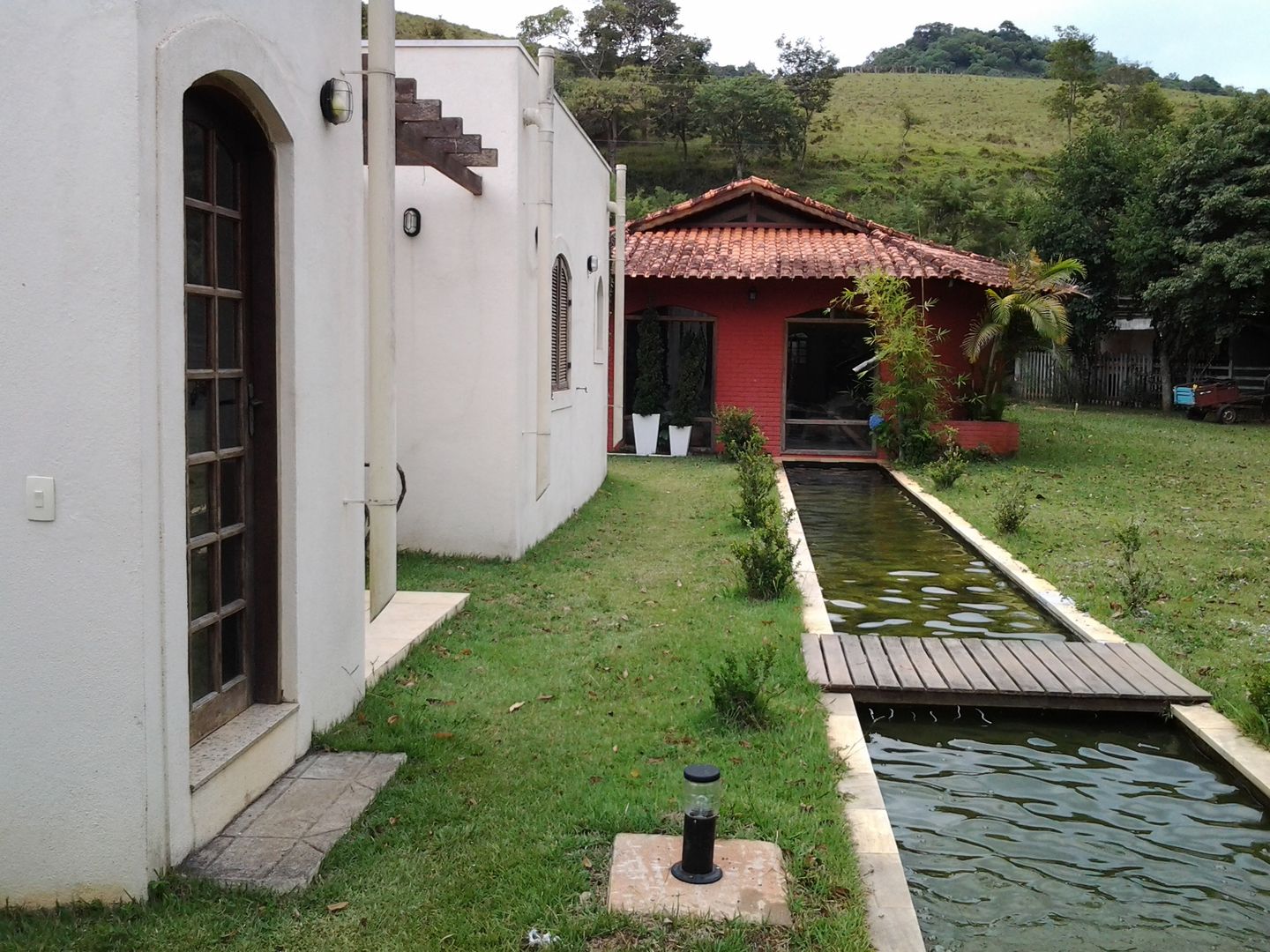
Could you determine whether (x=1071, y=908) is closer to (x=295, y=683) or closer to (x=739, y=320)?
(x=295, y=683)

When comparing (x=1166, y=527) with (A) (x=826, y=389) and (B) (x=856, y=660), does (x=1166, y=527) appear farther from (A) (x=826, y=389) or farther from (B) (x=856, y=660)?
(A) (x=826, y=389)

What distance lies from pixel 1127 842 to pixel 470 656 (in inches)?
139

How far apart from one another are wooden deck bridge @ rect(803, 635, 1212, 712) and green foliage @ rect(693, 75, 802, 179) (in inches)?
1846

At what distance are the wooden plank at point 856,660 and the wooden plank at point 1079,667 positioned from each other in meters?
1.17

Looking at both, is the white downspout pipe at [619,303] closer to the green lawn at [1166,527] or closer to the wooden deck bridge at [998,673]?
the green lawn at [1166,527]

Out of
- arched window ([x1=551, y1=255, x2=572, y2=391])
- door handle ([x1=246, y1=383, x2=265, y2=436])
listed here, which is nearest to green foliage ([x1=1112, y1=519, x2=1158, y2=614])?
arched window ([x1=551, y1=255, x2=572, y2=391])

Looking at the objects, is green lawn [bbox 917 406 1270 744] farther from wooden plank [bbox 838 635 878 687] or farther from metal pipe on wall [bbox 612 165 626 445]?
metal pipe on wall [bbox 612 165 626 445]

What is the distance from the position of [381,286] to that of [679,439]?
582 inches

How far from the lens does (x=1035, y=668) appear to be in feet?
21.8

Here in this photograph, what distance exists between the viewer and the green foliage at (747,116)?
52094 millimetres

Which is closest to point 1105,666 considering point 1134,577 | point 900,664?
point 900,664

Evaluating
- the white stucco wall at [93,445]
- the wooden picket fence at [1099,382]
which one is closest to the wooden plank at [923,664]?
the white stucco wall at [93,445]

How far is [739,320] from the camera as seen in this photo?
20.2 meters


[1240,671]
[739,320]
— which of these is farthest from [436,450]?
[739,320]
